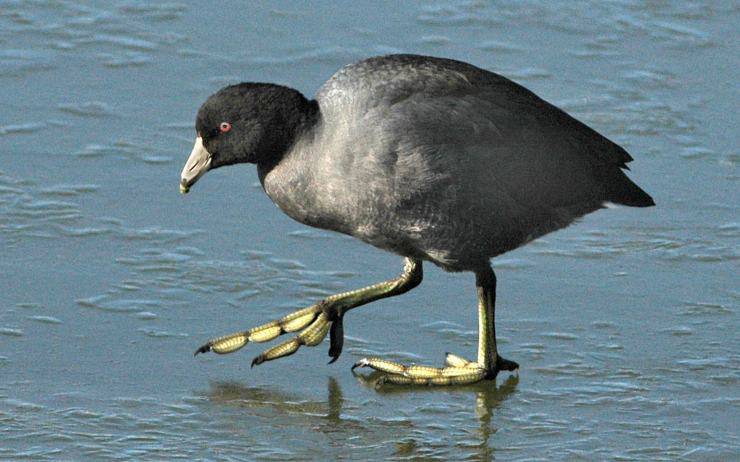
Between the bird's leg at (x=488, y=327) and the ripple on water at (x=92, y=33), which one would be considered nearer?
the bird's leg at (x=488, y=327)

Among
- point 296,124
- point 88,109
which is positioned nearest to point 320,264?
point 296,124

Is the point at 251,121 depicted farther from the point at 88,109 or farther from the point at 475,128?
the point at 88,109

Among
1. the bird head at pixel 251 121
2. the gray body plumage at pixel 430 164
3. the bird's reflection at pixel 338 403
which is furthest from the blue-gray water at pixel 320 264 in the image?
the bird head at pixel 251 121

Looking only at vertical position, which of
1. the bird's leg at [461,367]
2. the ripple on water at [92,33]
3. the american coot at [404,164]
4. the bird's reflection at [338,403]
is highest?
the ripple on water at [92,33]

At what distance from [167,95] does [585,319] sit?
2.88 m

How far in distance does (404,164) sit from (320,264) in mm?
1096

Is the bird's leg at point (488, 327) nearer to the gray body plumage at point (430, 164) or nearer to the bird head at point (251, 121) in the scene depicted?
the gray body plumage at point (430, 164)

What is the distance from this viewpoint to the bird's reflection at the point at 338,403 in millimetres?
5520

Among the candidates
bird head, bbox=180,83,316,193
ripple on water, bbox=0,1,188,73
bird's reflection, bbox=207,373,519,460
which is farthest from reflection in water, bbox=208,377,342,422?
ripple on water, bbox=0,1,188,73

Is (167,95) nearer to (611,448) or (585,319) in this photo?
(585,319)

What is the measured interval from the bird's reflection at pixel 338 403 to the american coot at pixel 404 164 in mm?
63

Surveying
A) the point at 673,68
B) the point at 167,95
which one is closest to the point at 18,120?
the point at 167,95

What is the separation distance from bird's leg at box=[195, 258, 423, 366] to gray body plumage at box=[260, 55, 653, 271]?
30cm

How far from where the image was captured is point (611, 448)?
5379mm
